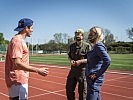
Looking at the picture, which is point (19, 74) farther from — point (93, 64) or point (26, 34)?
point (93, 64)

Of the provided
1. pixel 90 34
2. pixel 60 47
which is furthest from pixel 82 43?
pixel 60 47

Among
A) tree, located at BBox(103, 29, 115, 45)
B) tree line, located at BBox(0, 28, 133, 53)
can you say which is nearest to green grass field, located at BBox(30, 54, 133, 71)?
tree line, located at BBox(0, 28, 133, 53)

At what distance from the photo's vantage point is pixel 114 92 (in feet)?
32.0

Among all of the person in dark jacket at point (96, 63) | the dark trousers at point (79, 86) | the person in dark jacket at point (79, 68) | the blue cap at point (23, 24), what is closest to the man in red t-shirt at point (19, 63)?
the blue cap at point (23, 24)

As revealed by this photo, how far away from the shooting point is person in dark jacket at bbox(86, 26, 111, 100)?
175 inches

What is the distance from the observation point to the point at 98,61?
15.0 feet

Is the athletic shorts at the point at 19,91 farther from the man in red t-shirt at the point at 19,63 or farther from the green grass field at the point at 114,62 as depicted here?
the green grass field at the point at 114,62

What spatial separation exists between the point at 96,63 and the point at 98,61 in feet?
0.17

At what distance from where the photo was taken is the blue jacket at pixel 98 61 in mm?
4418

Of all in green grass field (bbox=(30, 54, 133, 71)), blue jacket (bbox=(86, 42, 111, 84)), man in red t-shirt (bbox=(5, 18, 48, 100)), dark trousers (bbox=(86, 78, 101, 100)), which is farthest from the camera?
green grass field (bbox=(30, 54, 133, 71))

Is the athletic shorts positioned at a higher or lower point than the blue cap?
lower

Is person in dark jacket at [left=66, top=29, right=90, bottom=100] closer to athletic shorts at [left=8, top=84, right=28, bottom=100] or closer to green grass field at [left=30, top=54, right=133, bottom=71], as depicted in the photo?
athletic shorts at [left=8, top=84, right=28, bottom=100]

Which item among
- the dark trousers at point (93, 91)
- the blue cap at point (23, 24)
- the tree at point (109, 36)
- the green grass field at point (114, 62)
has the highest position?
the tree at point (109, 36)

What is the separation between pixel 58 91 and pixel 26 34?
20.3 feet
